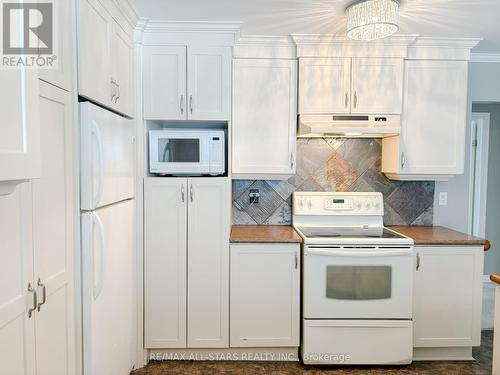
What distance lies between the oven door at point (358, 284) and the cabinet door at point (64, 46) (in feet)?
5.82

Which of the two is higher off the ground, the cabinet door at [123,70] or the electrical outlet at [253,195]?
the cabinet door at [123,70]

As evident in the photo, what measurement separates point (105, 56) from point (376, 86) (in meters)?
1.91

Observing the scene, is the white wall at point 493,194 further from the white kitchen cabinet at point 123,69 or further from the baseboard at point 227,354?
the white kitchen cabinet at point 123,69

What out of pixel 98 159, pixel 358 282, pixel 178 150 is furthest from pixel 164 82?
pixel 358 282

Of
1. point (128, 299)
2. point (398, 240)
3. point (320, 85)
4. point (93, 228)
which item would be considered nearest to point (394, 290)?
point (398, 240)

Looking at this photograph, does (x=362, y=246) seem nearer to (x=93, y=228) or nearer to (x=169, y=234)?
(x=169, y=234)

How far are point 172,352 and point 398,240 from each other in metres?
1.83

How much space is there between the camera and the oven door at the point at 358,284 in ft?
8.04

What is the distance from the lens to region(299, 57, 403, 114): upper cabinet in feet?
8.75

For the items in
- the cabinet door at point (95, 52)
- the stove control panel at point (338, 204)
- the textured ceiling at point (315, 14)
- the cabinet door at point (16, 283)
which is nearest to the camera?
the cabinet door at point (16, 283)

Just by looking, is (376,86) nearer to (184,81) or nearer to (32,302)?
(184,81)

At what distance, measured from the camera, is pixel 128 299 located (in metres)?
2.28

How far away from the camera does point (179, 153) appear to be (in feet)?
8.32

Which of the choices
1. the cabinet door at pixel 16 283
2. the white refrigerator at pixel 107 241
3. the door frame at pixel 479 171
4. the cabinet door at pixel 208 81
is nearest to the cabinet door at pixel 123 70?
the white refrigerator at pixel 107 241
